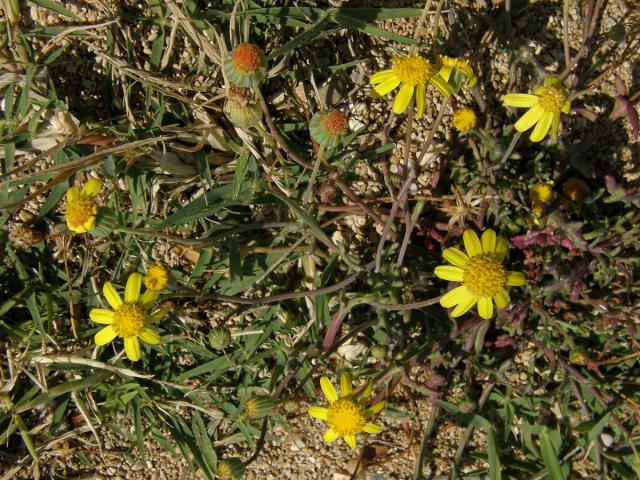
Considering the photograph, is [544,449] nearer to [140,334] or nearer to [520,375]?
[520,375]

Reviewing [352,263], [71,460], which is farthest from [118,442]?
[352,263]

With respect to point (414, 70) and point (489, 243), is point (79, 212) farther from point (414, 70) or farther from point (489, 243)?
point (489, 243)

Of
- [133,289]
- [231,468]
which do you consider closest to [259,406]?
[231,468]

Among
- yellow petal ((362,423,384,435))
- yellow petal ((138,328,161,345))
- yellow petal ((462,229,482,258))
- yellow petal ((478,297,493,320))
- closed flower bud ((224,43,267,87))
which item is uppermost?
closed flower bud ((224,43,267,87))

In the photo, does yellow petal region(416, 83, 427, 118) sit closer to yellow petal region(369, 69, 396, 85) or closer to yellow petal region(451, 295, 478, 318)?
yellow petal region(369, 69, 396, 85)

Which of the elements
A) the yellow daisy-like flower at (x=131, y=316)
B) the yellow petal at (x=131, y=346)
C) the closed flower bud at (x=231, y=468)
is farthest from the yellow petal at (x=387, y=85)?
the closed flower bud at (x=231, y=468)

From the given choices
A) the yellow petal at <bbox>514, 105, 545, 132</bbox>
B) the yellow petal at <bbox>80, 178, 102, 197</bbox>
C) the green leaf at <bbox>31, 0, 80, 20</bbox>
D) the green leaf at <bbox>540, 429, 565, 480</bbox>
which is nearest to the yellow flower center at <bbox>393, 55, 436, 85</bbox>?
the yellow petal at <bbox>514, 105, 545, 132</bbox>

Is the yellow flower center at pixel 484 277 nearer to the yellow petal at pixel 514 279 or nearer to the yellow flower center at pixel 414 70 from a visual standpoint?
the yellow petal at pixel 514 279
